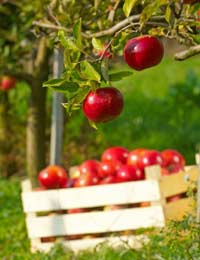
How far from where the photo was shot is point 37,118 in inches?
221

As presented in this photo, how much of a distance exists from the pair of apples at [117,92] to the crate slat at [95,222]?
167 centimetres

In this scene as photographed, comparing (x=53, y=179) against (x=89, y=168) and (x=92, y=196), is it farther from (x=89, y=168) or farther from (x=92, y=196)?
(x=92, y=196)

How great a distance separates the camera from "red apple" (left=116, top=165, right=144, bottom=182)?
4.24 m

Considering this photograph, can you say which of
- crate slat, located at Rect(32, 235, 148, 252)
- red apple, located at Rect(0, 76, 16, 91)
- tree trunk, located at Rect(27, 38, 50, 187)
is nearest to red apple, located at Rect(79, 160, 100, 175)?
crate slat, located at Rect(32, 235, 148, 252)

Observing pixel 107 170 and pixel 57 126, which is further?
pixel 57 126

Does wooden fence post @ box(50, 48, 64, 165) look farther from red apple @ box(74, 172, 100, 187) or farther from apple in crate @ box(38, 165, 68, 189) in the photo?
red apple @ box(74, 172, 100, 187)

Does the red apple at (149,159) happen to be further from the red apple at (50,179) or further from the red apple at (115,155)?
the red apple at (50,179)

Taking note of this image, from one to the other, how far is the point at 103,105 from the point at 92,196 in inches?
70.9

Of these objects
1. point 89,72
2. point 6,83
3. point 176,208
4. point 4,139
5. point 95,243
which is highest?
point 6,83

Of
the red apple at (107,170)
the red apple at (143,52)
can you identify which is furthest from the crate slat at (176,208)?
the red apple at (143,52)

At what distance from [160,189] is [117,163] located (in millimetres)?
422

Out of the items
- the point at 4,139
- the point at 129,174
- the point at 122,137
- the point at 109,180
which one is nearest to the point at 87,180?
the point at 109,180

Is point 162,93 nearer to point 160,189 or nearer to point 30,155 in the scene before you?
point 30,155

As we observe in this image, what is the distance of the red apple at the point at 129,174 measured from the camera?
4.24 meters
